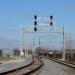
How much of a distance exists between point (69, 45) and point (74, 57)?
1201 inches

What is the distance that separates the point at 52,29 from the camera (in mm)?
64125

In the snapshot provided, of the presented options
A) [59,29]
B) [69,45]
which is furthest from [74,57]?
[69,45]

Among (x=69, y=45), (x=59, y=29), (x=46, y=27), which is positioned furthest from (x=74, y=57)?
(x=69, y=45)

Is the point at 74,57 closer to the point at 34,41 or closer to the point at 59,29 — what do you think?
the point at 59,29

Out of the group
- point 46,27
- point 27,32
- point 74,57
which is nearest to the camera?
point 46,27

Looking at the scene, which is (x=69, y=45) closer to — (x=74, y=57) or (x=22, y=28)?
(x=74, y=57)

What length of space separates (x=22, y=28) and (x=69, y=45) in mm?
43238

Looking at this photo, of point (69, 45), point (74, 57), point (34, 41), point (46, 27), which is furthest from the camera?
point (34, 41)

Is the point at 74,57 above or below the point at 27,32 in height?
below

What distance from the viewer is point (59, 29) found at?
68.5m

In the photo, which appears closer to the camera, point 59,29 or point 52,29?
point 52,29

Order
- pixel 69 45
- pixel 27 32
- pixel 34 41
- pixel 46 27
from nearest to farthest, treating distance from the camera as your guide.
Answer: pixel 46 27
pixel 27 32
pixel 69 45
pixel 34 41

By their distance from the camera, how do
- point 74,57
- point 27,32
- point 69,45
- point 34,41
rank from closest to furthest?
point 27,32, point 74,57, point 69,45, point 34,41

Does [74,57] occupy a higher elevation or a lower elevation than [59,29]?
lower
